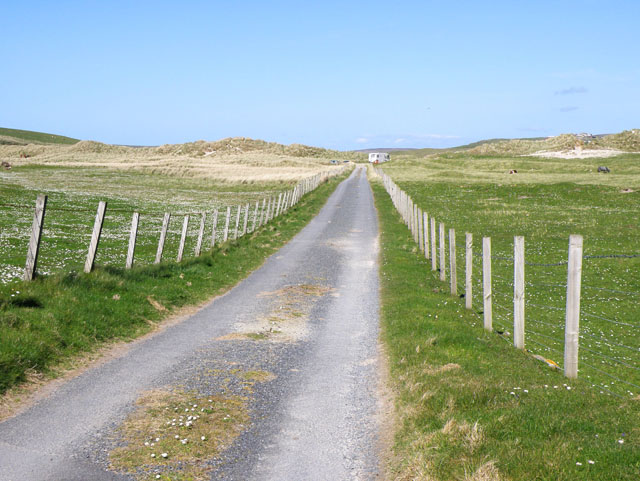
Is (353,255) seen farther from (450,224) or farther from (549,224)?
(549,224)

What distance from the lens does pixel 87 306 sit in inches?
523

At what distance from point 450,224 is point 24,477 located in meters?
35.8

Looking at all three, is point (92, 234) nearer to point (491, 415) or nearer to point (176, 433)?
point (176, 433)

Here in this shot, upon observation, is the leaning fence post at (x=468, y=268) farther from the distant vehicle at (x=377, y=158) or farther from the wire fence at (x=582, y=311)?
the distant vehicle at (x=377, y=158)

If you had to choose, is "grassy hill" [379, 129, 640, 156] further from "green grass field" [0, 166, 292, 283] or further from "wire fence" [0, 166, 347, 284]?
"wire fence" [0, 166, 347, 284]

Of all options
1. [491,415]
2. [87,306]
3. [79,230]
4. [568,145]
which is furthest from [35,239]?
[568,145]

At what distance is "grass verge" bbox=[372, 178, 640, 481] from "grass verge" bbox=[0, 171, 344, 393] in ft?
20.4

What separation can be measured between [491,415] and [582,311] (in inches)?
454

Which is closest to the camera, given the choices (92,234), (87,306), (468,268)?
(87,306)

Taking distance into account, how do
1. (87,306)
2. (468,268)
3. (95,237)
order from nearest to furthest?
(87,306)
(95,237)
(468,268)

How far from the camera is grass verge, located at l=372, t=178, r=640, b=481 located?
6.32 meters

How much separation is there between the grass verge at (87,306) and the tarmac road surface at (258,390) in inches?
31.1

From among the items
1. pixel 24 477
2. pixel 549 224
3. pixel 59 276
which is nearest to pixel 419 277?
pixel 59 276

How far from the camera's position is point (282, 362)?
11398 mm
